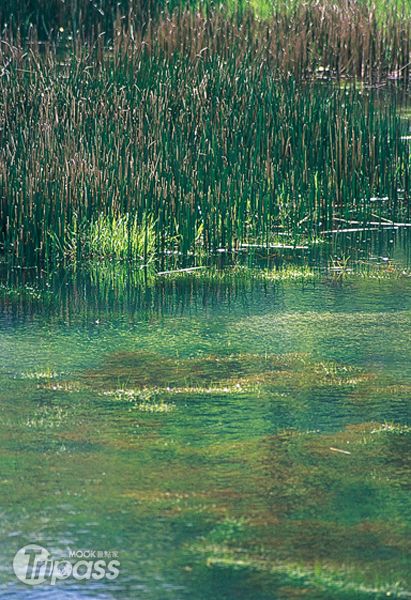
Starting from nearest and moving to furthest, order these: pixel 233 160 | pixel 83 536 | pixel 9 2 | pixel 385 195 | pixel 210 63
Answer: pixel 83 536 < pixel 233 160 < pixel 385 195 < pixel 210 63 < pixel 9 2

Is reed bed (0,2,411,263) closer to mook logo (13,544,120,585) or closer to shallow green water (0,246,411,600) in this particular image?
shallow green water (0,246,411,600)

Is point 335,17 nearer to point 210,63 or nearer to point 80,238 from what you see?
point 210,63

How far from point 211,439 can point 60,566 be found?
0.84 meters

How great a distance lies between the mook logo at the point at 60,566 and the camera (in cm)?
279

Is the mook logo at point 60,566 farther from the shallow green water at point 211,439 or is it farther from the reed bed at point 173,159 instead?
the reed bed at point 173,159

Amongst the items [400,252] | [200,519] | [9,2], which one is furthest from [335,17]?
[200,519]

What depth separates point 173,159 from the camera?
6578mm

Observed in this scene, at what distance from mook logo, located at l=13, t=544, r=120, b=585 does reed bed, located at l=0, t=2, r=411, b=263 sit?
123 inches

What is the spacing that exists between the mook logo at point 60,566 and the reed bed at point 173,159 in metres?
3.13

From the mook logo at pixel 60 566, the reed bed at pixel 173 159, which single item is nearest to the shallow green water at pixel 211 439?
the mook logo at pixel 60 566

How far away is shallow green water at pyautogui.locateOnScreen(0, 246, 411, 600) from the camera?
2.83 m

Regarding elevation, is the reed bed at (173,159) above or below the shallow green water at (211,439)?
above

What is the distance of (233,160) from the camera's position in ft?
→ 22.3

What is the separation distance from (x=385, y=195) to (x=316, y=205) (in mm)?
509
